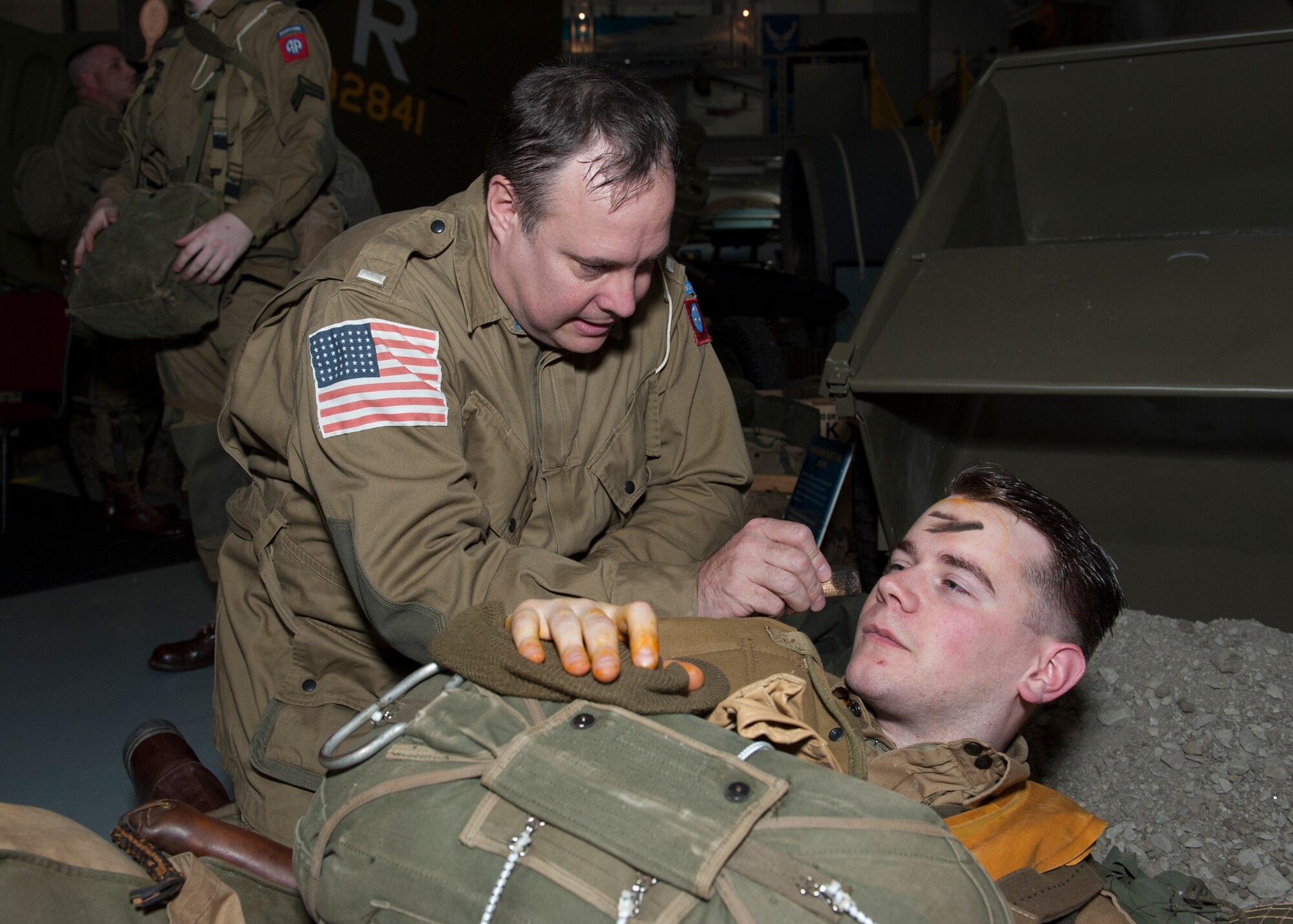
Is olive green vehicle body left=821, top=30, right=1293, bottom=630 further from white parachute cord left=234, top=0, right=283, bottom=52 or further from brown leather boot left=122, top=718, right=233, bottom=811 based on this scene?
white parachute cord left=234, top=0, right=283, bottom=52

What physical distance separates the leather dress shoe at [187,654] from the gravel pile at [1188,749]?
6.98ft

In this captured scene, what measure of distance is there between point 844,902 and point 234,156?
2.46 metres

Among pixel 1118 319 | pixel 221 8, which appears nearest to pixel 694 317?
pixel 1118 319

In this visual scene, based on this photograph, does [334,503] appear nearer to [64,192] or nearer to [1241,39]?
[1241,39]

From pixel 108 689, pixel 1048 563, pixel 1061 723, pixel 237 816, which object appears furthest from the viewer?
pixel 108 689

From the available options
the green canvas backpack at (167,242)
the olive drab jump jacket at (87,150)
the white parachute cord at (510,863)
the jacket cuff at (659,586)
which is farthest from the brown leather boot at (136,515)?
the white parachute cord at (510,863)

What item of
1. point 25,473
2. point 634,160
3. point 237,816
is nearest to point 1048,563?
point 634,160

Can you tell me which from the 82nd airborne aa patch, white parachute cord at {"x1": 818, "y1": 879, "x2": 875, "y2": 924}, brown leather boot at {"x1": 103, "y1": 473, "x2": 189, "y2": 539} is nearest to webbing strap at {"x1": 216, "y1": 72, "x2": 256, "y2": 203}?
the 82nd airborne aa patch

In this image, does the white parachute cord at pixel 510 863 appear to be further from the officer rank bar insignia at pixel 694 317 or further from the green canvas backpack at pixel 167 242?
the green canvas backpack at pixel 167 242

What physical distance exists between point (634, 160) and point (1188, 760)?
4.51 feet

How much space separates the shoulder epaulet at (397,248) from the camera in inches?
52.7

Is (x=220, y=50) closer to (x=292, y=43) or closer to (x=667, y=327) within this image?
(x=292, y=43)

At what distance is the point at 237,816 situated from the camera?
1.51 m

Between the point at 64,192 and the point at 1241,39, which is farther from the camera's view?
the point at 64,192
